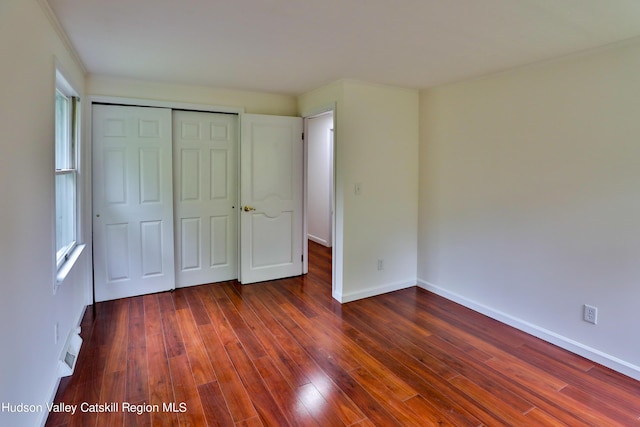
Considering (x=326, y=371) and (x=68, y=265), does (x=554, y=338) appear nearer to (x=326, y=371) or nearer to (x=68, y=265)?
(x=326, y=371)

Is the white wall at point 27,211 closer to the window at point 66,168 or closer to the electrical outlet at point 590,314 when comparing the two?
the window at point 66,168

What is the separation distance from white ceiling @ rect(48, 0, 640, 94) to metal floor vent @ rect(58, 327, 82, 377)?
2.12m

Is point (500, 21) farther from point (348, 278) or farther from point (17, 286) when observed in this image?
point (17, 286)

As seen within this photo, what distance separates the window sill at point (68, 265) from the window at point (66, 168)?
30 mm

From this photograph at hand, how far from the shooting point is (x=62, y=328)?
2379mm

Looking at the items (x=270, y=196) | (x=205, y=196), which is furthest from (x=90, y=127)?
(x=270, y=196)

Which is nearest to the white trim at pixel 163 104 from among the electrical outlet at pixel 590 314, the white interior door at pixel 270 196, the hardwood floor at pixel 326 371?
the white interior door at pixel 270 196

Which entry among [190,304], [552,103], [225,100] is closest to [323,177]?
[225,100]

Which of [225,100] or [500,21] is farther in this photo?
[225,100]

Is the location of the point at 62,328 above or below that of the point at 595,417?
above

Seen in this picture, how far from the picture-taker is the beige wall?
136 inches

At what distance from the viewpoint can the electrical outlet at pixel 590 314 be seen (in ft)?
8.39

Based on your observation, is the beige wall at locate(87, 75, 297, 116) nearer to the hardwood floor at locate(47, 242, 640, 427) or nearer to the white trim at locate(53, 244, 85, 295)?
the white trim at locate(53, 244, 85, 295)

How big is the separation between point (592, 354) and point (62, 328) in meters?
3.71
